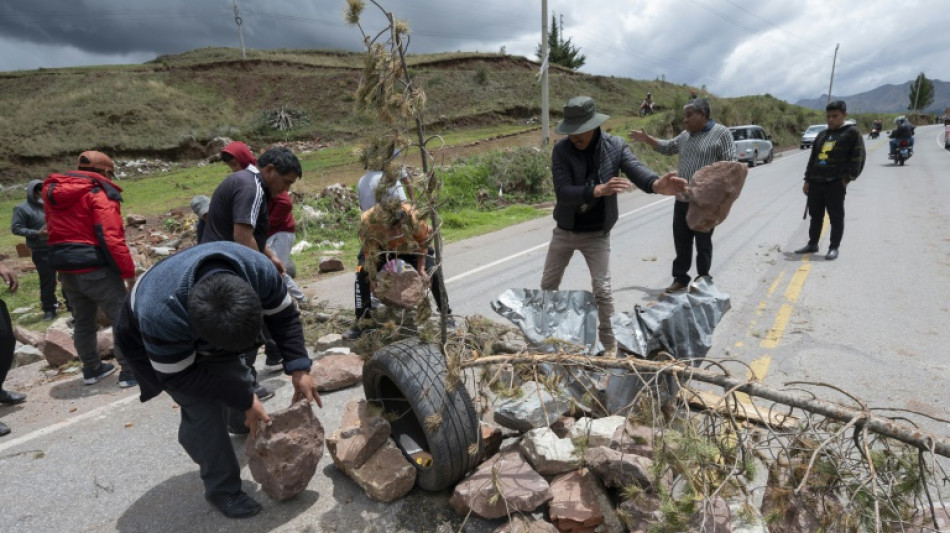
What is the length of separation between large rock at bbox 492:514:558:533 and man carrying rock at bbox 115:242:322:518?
1197mm

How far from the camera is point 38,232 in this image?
6.57m

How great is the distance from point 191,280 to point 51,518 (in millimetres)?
1725

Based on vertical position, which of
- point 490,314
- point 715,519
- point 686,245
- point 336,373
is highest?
point 686,245

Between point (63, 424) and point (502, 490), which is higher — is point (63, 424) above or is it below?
below

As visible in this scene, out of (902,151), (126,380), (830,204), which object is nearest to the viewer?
(126,380)

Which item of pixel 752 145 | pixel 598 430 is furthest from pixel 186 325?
pixel 752 145

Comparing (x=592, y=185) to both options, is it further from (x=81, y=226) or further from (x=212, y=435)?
(x=81, y=226)

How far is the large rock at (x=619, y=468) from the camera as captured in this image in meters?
2.32

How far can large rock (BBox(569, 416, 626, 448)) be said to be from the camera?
2.68 m

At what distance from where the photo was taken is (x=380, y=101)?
245 cm

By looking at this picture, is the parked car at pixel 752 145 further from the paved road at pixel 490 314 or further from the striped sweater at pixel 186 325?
the striped sweater at pixel 186 325

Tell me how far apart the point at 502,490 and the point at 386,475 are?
2.20ft

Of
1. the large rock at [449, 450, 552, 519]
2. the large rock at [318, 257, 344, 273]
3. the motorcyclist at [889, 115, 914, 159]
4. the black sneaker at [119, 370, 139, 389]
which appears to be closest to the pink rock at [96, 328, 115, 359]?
the black sneaker at [119, 370, 139, 389]

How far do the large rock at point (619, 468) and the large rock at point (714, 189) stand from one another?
215cm
